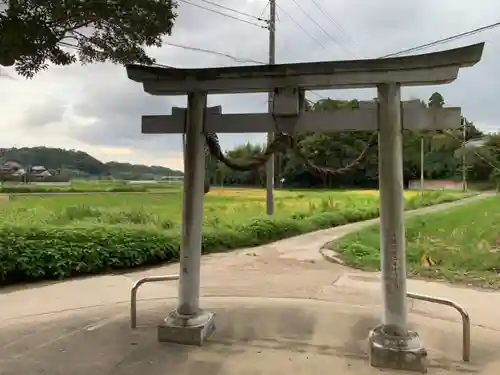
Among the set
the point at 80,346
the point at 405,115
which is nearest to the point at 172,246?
the point at 80,346

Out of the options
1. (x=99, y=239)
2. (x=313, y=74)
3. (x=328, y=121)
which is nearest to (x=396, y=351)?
(x=328, y=121)

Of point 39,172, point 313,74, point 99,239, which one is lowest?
point 99,239

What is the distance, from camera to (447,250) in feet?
33.5

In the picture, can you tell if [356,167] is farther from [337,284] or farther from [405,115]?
[337,284]

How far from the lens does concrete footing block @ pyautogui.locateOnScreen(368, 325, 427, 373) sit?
12.3 feet

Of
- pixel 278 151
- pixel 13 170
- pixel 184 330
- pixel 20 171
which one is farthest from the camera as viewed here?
pixel 13 170

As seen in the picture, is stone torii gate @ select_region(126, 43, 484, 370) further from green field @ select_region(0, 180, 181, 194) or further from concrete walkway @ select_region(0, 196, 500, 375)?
green field @ select_region(0, 180, 181, 194)

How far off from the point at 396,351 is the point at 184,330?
1.77 metres

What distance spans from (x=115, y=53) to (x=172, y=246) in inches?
232

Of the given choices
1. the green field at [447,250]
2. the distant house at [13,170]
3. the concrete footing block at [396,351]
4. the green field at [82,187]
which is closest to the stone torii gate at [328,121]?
→ the concrete footing block at [396,351]

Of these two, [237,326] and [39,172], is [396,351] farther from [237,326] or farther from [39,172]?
[39,172]

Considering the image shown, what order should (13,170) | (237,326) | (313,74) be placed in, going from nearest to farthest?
(313,74), (237,326), (13,170)

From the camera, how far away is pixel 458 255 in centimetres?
941

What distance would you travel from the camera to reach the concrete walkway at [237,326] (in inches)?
154
